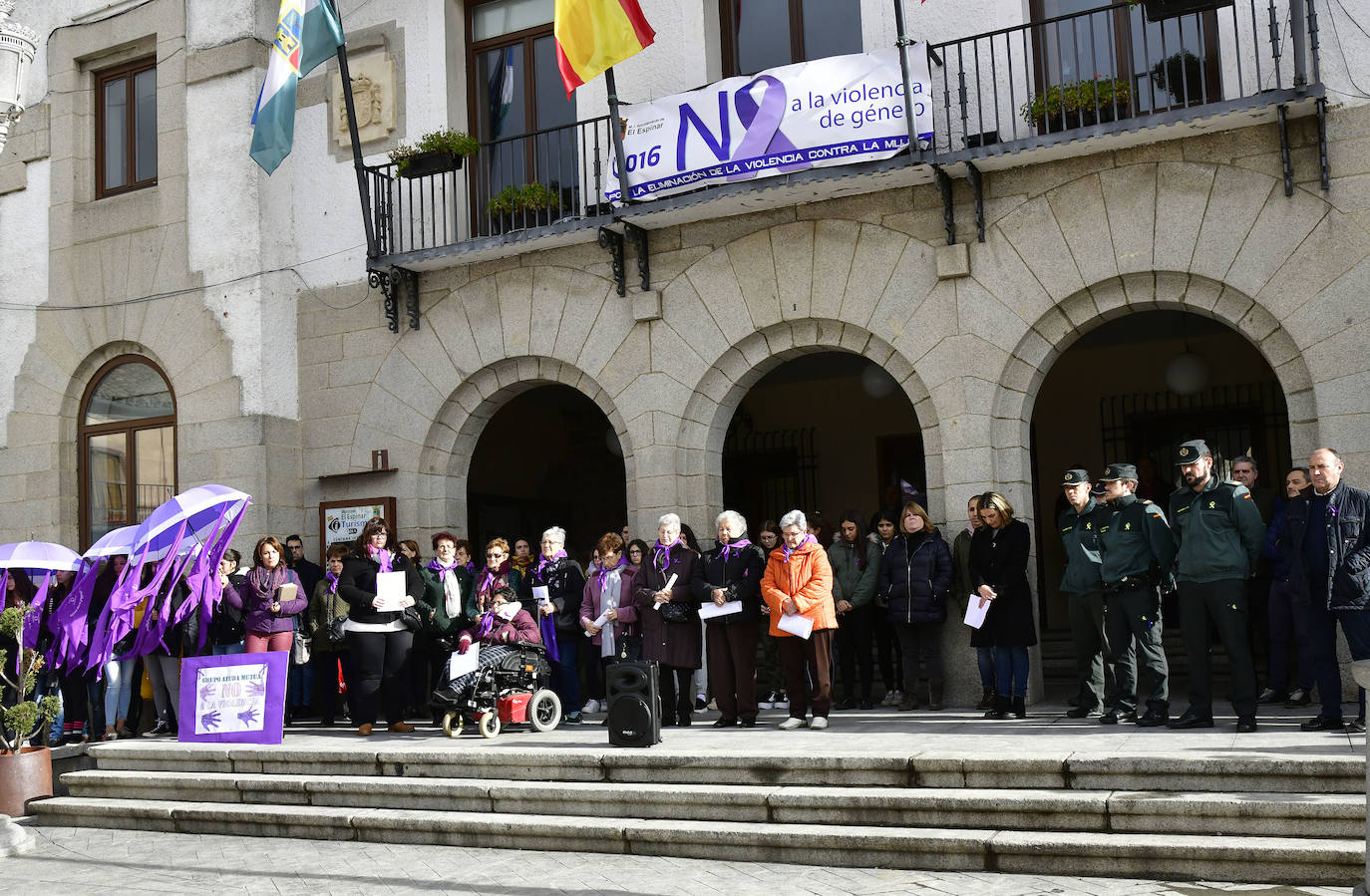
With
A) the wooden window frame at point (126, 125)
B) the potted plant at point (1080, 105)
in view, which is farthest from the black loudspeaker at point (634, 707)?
the wooden window frame at point (126, 125)

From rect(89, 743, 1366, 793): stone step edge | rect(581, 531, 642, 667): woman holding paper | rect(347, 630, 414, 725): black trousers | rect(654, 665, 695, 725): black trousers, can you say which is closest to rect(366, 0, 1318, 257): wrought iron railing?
rect(581, 531, 642, 667): woman holding paper

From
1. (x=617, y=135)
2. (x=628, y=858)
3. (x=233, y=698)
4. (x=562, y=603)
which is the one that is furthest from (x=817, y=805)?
(x=617, y=135)

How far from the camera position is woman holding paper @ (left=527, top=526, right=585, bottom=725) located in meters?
10.8

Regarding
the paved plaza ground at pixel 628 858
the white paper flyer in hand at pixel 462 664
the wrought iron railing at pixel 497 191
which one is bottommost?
the paved plaza ground at pixel 628 858

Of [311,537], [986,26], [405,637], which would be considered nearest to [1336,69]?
[986,26]

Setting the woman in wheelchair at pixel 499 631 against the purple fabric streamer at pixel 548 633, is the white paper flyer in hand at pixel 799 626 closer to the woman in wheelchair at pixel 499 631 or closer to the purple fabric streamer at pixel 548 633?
the woman in wheelchair at pixel 499 631

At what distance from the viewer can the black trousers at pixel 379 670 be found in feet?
33.9

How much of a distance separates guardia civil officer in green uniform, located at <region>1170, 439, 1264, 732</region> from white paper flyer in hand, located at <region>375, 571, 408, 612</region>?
5.68 meters

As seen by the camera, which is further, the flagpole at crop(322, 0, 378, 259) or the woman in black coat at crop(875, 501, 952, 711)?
the flagpole at crop(322, 0, 378, 259)

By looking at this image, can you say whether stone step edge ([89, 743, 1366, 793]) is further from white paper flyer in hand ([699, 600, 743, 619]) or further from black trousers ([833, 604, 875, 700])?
black trousers ([833, 604, 875, 700])

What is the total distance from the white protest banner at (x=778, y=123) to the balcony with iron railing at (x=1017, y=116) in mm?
138

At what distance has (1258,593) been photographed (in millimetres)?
10039

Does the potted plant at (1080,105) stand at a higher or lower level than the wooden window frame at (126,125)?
lower

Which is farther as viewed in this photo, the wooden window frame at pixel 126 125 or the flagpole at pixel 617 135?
the wooden window frame at pixel 126 125
